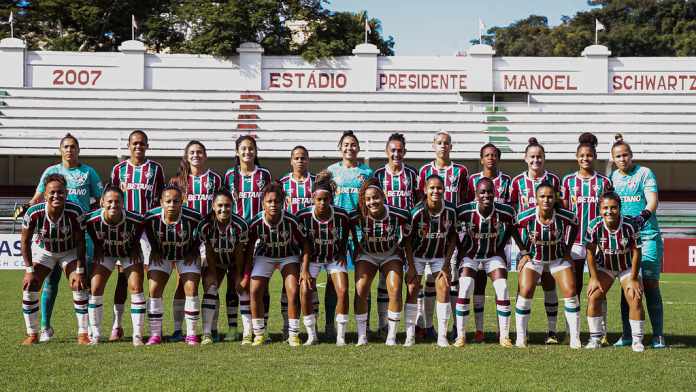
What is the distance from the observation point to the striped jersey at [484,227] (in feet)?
23.9

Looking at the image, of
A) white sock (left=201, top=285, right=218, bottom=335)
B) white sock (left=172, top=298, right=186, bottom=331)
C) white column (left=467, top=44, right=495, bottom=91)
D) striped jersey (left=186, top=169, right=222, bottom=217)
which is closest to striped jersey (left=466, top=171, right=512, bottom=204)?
striped jersey (left=186, top=169, right=222, bottom=217)

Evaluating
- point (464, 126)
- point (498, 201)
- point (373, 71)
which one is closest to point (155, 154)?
point (373, 71)

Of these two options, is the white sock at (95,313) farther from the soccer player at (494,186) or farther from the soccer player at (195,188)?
the soccer player at (494,186)

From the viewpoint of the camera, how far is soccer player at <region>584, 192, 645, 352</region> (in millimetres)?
7008

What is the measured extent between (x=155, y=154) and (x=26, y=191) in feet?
15.4

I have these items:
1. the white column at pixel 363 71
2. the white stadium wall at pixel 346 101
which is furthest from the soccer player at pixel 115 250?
the white column at pixel 363 71

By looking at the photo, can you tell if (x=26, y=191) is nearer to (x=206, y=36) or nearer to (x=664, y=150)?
(x=206, y=36)

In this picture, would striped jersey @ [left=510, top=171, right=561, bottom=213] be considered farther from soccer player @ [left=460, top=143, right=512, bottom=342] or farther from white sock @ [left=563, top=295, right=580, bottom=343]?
white sock @ [left=563, top=295, right=580, bottom=343]

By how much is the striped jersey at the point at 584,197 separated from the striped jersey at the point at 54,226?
401 cm

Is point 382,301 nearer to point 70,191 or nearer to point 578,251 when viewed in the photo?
point 578,251

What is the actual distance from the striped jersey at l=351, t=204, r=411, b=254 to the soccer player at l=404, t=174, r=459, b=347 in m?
0.09

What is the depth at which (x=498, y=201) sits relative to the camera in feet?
24.9

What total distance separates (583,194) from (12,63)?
A: 2338 centimetres

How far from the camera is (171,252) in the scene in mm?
7375
